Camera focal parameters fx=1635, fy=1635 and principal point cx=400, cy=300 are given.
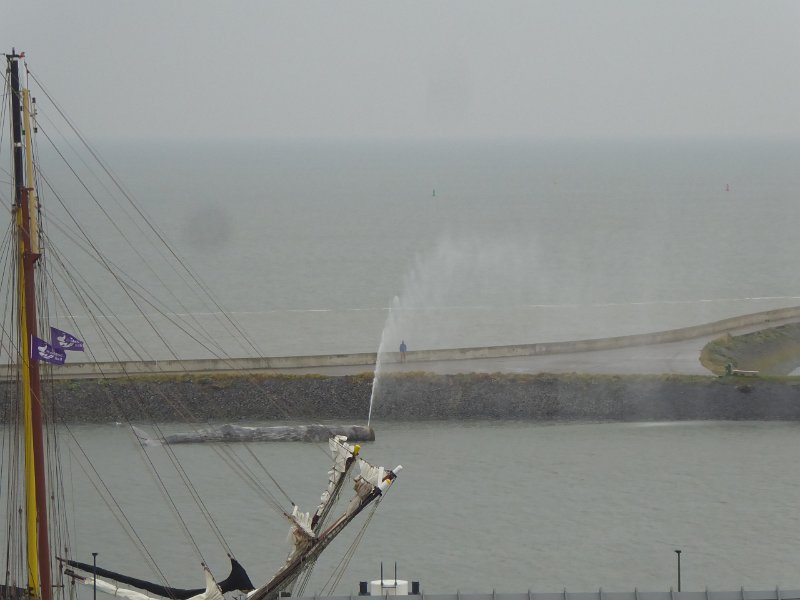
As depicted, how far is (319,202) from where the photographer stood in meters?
195

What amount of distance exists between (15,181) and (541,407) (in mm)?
32175

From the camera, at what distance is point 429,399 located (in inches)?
2288

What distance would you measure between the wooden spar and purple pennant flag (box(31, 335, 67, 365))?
17 centimetres

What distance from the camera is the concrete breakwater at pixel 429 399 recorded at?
57.2 m

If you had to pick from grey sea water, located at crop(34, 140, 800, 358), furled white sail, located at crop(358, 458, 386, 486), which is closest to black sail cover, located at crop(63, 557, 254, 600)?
furled white sail, located at crop(358, 458, 386, 486)

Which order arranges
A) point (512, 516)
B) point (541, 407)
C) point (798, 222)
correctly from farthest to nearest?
point (798, 222) → point (541, 407) → point (512, 516)

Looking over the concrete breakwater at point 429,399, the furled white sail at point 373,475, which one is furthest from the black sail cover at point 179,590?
the concrete breakwater at point 429,399

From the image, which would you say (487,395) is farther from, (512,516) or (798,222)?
(798,222)

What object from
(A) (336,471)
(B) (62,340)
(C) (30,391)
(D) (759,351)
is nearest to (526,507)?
(A) (336,471)

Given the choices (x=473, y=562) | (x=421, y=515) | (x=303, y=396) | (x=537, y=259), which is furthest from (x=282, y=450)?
(x=537, y=259)

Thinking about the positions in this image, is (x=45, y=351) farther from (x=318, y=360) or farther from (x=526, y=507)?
(x=318, y=360)

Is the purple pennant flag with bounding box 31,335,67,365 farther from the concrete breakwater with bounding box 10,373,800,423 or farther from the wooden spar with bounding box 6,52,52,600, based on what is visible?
the concrete breakwater with bounding box 10,373,800,423

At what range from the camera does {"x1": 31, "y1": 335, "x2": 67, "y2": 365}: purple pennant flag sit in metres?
28.3

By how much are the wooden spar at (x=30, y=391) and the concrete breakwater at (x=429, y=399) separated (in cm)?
2810
